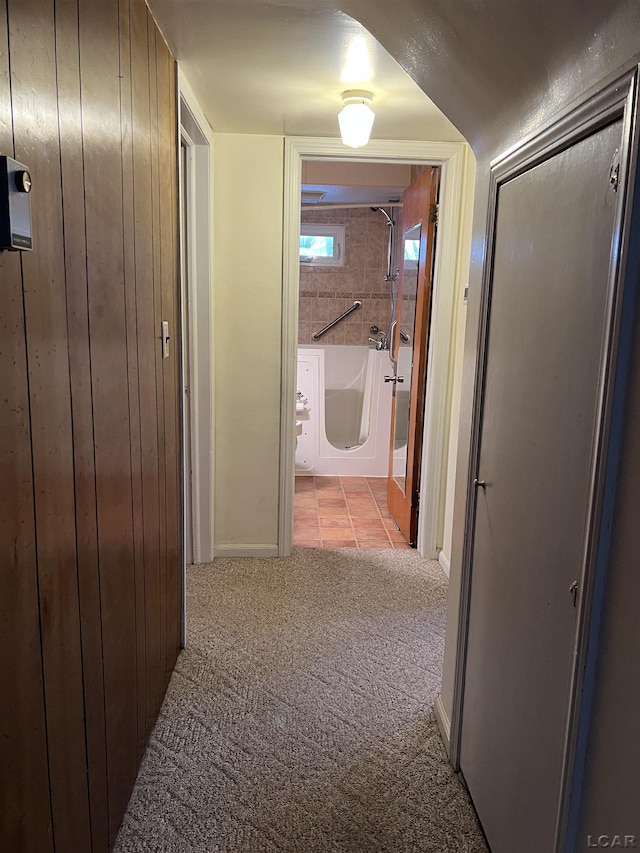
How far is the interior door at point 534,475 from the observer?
1183 millimetres

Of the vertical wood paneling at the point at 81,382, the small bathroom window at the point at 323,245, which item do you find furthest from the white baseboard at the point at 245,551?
the small bathroom window at the point at 323,245

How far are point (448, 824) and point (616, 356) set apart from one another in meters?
1.38

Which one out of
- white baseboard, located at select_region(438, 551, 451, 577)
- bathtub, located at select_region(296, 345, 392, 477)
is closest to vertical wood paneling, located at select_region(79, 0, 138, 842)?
white baseboard, located at select_region(438, 551, 451, 577)

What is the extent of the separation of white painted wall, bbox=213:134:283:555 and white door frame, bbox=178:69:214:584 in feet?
0.33

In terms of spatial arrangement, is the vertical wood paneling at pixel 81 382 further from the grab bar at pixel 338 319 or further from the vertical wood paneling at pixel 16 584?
the grab bar at pixel 338 319

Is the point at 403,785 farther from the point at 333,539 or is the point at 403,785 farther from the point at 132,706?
the point at 333,539

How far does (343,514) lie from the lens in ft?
14.2

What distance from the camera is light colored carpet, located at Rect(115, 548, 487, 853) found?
170 cm

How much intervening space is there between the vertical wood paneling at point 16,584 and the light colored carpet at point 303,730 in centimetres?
77

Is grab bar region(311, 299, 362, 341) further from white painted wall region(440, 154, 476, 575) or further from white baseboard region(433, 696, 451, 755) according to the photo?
white baseboard region(433, 696, 451, 755)

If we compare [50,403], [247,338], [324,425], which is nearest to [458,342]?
[247,338]

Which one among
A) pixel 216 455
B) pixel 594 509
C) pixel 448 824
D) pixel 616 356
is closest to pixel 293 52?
pixel 616 356

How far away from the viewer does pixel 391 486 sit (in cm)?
434

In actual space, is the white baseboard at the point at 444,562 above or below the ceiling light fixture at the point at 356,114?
below
